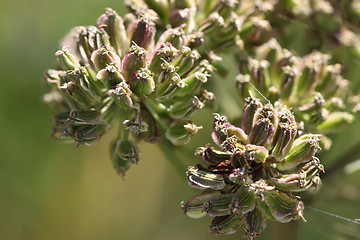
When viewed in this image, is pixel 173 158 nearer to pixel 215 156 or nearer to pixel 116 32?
pixel 215 156

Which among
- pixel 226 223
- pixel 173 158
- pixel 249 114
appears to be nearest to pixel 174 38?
pixel 249 114

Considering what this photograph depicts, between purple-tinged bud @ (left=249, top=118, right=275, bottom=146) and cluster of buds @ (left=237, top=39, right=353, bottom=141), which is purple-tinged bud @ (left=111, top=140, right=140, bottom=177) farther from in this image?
cluster of buds @ (left=237, top=39, right=353, bottom=141)

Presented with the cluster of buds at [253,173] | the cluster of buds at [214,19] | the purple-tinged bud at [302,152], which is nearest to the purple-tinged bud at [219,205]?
the cluster of buds at [253,173]

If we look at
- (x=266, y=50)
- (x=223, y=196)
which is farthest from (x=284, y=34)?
(x=223, y=196)

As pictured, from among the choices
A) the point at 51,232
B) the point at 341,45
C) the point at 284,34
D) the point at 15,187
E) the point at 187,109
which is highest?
the point at 187,109

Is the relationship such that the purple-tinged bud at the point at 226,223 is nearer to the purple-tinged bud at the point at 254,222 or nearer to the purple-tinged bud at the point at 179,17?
the purple-tinged bud at the point at 254,222

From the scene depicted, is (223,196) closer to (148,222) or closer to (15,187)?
(148,222)

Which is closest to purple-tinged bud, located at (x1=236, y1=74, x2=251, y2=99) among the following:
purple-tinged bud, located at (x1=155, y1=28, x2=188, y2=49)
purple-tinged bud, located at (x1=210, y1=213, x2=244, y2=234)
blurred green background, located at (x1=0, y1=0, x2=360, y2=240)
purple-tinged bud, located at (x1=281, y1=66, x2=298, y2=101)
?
purple-tinged bud, located at (x1=281, y1=66, x2=298, y2=101)
